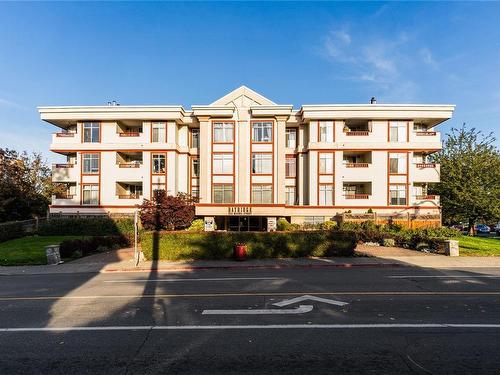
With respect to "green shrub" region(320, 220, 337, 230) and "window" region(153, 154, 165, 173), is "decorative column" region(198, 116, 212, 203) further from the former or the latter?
"green shrub" region(320, 220, 337, 230)

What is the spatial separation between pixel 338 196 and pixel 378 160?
5.91 m

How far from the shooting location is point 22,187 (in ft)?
114

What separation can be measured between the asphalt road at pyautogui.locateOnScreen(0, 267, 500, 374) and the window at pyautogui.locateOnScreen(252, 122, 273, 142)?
873 inches

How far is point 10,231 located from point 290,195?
2800 cm

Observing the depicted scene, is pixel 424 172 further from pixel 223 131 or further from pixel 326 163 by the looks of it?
pixel 223 131

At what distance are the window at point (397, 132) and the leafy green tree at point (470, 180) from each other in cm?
954

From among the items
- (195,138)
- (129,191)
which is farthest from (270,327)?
(129,191)

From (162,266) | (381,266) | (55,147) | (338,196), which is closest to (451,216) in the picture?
(338,196)

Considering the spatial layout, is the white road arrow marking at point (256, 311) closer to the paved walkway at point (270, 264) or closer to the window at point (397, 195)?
the paved walkway at point (270, 264)

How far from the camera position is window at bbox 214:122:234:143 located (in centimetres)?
3316

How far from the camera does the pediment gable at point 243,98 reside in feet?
110

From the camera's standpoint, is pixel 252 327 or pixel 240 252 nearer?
pixel 252 327

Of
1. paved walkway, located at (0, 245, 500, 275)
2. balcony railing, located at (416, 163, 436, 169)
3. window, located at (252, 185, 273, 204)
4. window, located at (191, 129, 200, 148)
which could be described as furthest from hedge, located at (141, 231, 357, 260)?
balcony railing, located at (416, 163, 436, 169)

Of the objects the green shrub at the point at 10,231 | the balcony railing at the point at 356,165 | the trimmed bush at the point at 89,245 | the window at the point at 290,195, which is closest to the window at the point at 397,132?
the balcony railing at the point at 356,165
